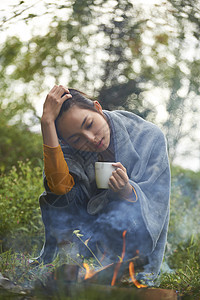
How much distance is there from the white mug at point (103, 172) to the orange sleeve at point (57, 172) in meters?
0.11

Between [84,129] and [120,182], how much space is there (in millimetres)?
243

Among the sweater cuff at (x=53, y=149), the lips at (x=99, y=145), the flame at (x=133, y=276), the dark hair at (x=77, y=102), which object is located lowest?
the flame at (x=133, y=276)

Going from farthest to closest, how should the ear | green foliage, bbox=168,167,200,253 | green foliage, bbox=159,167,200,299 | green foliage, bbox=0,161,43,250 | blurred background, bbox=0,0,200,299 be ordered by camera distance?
green foliage, bbox=168,167,200,253
green foliage, bbox=159,167,200,299
green foliage, bbox=0,161,43,250
blurred background, bbox=0,0,200,299
the ear

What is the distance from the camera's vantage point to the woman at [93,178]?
1477 millimetres

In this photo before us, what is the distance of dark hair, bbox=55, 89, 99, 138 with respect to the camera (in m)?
1.46

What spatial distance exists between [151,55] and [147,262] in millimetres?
899

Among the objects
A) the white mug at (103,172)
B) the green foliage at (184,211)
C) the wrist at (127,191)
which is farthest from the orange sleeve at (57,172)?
the green foliage at (184,211)

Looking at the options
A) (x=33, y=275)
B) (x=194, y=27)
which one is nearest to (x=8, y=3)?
(x=194, y=27)

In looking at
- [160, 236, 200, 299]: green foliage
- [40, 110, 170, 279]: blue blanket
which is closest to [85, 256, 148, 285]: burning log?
[40, 110, 170, 279]: blue blanket

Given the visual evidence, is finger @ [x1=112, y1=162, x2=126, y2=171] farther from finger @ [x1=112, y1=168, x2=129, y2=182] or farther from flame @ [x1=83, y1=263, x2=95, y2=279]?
flame @ [x1=83, y1=263, x2=95, y2=279]

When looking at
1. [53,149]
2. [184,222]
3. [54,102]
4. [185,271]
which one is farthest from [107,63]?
[184,222]

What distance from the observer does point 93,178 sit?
1541 millimetres

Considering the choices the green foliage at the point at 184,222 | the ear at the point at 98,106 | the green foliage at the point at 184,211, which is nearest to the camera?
the ear at the point at 98,106

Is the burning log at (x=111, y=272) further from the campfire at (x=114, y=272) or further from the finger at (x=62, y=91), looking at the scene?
the finger at (x=62, y=91)
